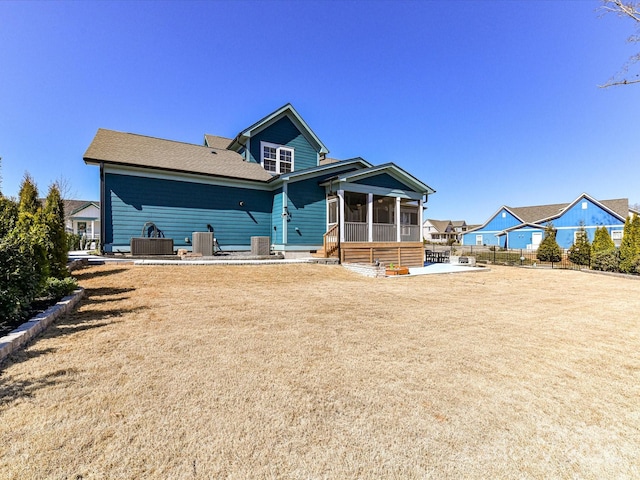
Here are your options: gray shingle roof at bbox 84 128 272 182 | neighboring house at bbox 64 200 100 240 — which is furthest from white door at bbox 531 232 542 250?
neighboring house at bbox 64 200 100 240

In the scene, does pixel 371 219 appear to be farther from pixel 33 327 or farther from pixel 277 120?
pixel 33 327

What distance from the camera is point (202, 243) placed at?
12.4 meters

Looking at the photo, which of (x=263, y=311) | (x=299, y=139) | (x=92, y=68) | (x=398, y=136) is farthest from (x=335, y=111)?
(x=263, y=311)

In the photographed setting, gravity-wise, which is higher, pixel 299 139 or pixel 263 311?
pixel 299 139

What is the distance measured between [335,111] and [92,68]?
14.3 metres

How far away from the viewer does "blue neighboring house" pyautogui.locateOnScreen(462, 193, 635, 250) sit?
102ft

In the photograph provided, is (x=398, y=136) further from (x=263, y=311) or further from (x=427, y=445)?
(x=427, y=445)

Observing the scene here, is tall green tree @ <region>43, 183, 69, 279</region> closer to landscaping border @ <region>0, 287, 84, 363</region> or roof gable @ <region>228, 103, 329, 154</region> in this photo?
landscaping border @ <region>0, 287, 84, 363</region>

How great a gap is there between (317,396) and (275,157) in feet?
51.7

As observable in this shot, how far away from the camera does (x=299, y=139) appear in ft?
57.0

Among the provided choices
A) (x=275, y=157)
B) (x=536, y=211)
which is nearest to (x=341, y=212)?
(x=275, y=157)

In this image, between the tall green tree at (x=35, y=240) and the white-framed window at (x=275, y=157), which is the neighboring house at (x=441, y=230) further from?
the tall green tree at (x=35, y=240)

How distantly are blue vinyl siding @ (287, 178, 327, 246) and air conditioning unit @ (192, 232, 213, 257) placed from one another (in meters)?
3.68

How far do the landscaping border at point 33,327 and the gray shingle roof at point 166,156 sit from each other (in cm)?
839
